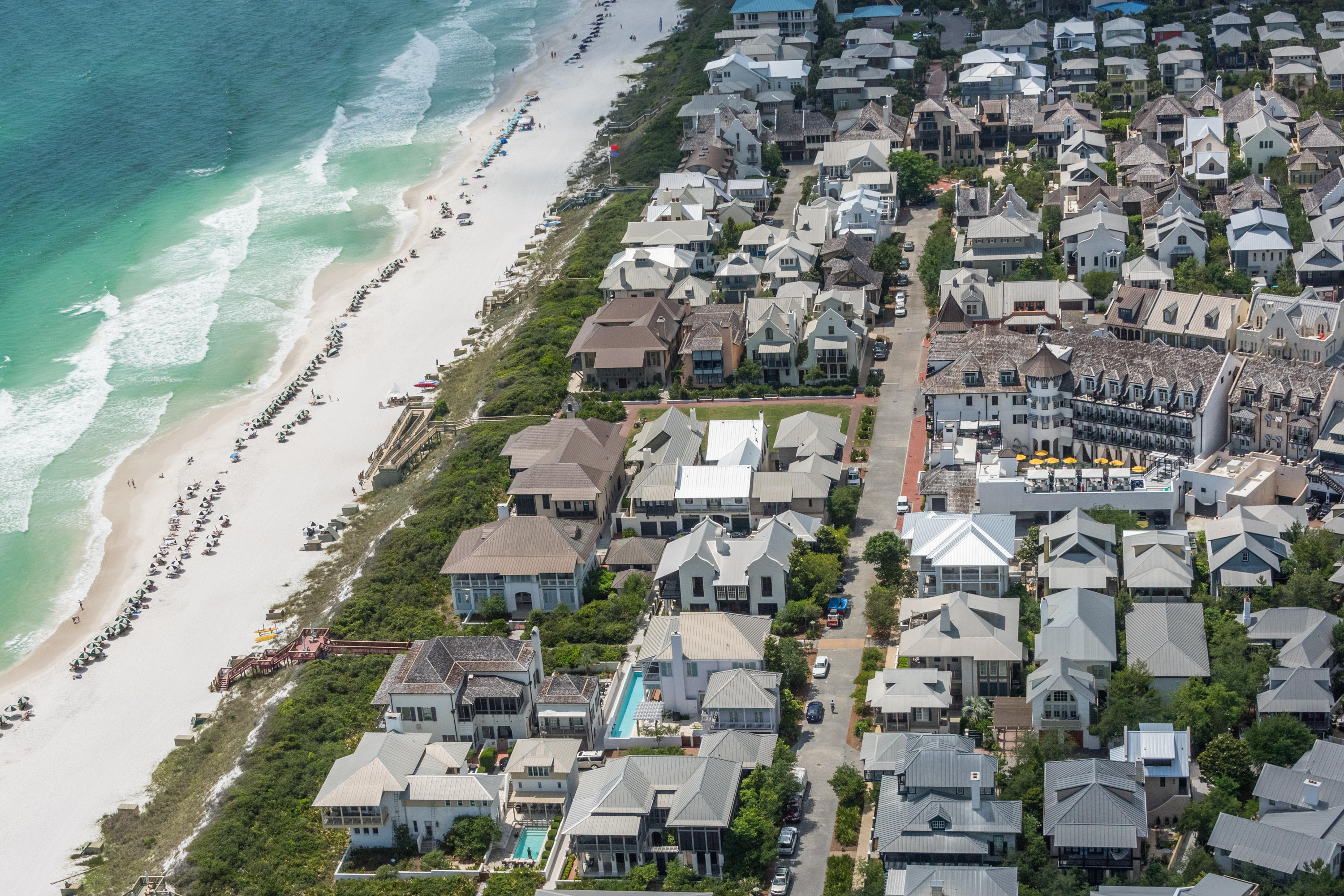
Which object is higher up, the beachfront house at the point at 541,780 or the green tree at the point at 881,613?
the green tree at the point at 881,613

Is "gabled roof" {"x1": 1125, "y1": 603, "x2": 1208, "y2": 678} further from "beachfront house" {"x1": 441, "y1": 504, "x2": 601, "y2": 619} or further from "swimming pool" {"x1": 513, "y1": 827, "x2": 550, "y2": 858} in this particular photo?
"beachfront house" {"x1": 441, "y1": 504, "x2": 601, "y2": 619}

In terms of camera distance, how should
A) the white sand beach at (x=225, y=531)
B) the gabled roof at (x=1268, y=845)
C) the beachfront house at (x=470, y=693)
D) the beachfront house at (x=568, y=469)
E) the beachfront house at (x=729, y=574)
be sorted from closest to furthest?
the gabled roof at (x=1268, y=845) → the beachfront house at (x=470, y=693) → the white sand beach at (x=225, y=531) → the beachfront house at (x=729, y=574) → the beachfront house at (x=568, y=469)

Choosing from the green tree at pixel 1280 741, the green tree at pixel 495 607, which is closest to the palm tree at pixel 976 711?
the green tree at pixel 1280 741

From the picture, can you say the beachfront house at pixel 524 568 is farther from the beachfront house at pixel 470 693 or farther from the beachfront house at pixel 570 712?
the beachfront house at pixel 570 712

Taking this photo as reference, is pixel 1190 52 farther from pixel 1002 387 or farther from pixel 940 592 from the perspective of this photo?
pixel 940 592

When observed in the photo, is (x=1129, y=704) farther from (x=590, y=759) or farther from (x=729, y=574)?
(x=590, y=759)
